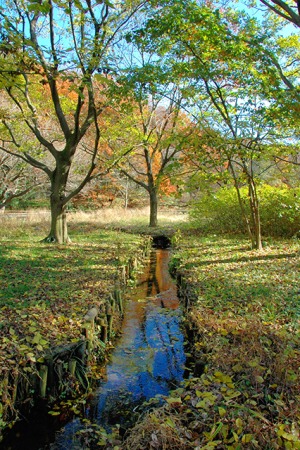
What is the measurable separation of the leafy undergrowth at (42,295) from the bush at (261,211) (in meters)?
4.84

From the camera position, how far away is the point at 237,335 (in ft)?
13.8

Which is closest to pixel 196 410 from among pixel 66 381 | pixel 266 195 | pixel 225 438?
pixel 225 438

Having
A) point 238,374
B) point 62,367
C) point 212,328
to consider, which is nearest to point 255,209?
point 212,328

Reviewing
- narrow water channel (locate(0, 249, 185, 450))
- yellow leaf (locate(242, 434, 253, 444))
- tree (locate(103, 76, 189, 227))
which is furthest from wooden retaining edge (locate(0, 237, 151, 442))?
tree (locate(103, 76, 189, 227))

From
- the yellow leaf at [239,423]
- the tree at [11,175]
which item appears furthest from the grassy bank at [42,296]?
the tree at [11,175]

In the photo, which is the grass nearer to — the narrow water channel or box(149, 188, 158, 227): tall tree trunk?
the narrow water channel

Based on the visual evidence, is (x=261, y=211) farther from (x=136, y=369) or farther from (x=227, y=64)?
(x=136, y=369)

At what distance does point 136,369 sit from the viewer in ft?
15.0

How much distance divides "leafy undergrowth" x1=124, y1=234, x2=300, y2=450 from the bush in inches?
206

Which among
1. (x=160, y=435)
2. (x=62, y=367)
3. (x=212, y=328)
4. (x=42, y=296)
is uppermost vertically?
(x=42, y=296)

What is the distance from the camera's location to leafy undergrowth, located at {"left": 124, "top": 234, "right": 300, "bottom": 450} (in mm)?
2512

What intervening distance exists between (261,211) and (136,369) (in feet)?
31.9

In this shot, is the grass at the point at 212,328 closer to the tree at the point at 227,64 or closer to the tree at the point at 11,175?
the tree at the point at 227,64

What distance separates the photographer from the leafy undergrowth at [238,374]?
2512 millimetres
